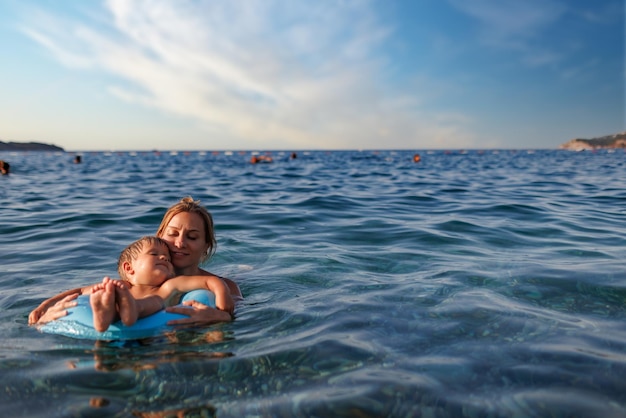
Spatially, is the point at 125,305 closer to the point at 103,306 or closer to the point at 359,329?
the point at 103,306

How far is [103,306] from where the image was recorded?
3676mm

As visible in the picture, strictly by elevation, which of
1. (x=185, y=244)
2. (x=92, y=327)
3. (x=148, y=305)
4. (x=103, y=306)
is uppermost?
(x=185, y=244)

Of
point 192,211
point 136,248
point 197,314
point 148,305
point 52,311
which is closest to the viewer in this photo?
point 148,305

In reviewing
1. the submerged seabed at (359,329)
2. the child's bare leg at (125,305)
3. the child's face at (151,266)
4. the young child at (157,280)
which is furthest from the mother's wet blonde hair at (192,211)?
the child's bare leg at (125,305)

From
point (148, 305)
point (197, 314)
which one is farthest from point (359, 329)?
point (148, 305)

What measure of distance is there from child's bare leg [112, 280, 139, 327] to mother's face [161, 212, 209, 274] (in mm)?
1119

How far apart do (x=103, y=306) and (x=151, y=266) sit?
0.85m

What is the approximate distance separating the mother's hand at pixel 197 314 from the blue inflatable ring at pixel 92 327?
0.13 ft

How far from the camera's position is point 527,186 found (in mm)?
17766

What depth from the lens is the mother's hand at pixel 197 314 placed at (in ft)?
13.3

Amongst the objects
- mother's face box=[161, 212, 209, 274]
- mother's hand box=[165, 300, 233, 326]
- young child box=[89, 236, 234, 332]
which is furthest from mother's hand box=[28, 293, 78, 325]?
mother's face box=[161, 212, 209, 274]

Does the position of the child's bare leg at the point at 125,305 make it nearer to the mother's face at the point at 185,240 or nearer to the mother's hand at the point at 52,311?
the mother's hand at the point at 52,311

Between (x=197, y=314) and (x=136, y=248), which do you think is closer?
(x=197, y=314)

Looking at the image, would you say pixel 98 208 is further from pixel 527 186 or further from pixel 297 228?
pixel 527 186
